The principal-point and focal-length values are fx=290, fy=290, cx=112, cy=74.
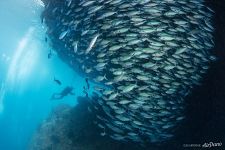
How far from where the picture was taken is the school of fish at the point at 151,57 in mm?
7957

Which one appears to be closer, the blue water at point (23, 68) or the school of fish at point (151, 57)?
the school of fish at point (151, 57)

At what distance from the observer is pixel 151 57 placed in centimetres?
825

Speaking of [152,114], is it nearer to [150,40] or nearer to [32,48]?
[150,40]

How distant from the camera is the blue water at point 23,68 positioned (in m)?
23.5

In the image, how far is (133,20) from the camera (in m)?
7.85

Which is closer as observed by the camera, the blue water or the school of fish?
the school of fish

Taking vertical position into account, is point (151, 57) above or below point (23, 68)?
above

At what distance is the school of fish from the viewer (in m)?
7.96

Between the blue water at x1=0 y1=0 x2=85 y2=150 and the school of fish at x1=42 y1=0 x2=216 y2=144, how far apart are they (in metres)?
10.7

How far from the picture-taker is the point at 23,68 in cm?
6244

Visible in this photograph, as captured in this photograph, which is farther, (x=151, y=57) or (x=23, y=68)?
(x=23, y=68)

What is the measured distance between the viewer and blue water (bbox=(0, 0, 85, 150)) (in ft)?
77.1

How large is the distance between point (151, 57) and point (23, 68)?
57853 millimetres

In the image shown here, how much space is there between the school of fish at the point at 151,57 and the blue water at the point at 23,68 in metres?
10.7
